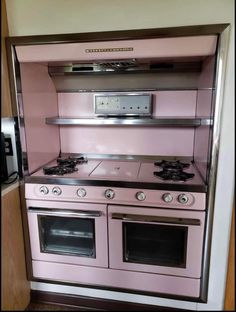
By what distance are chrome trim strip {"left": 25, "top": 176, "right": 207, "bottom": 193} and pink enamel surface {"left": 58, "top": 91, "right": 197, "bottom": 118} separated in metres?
0.64

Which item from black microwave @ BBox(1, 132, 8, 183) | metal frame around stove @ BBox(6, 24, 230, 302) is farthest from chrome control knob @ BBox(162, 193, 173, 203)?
black microwave @ BBox(1, 132, 8, 183)

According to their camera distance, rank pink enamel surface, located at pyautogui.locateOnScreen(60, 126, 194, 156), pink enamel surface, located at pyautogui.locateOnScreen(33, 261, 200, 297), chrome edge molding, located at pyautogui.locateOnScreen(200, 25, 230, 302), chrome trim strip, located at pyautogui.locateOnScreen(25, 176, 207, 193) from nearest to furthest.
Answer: chrome edge molding, located at pyautogui.locateOnScreen(200, 25, 230, 302), chrome trim strip, located at pyautogui.locateOnScreen(25, 176, 207, 193), pink enamel surface, located at pyautogui.locateOnScreen(33, 261, 200, 297), pink enamel surface, located at pyautogui.locateOnScreen(60, 126, 194, 156)

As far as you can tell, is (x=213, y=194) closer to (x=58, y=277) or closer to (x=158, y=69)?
(x=158, y=69)

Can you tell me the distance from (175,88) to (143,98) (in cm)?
27

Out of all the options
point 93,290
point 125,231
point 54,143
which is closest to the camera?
point 125,231

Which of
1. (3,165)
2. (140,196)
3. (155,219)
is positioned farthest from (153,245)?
(3,165)

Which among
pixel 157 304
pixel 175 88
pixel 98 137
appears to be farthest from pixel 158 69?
pixel 157 304

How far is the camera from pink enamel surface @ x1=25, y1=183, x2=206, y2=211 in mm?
1379

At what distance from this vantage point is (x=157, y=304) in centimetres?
156

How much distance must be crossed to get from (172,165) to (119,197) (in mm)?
469

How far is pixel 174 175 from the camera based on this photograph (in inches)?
58.1

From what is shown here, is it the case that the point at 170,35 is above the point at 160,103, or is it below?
above

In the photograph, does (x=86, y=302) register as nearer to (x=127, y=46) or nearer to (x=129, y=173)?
(x=129, y=173)

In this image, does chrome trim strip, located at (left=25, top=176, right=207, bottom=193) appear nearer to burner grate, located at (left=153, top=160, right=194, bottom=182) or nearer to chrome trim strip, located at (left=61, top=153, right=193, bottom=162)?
burner grate, located at (left=153, top=160, right=194, bottom=182)
